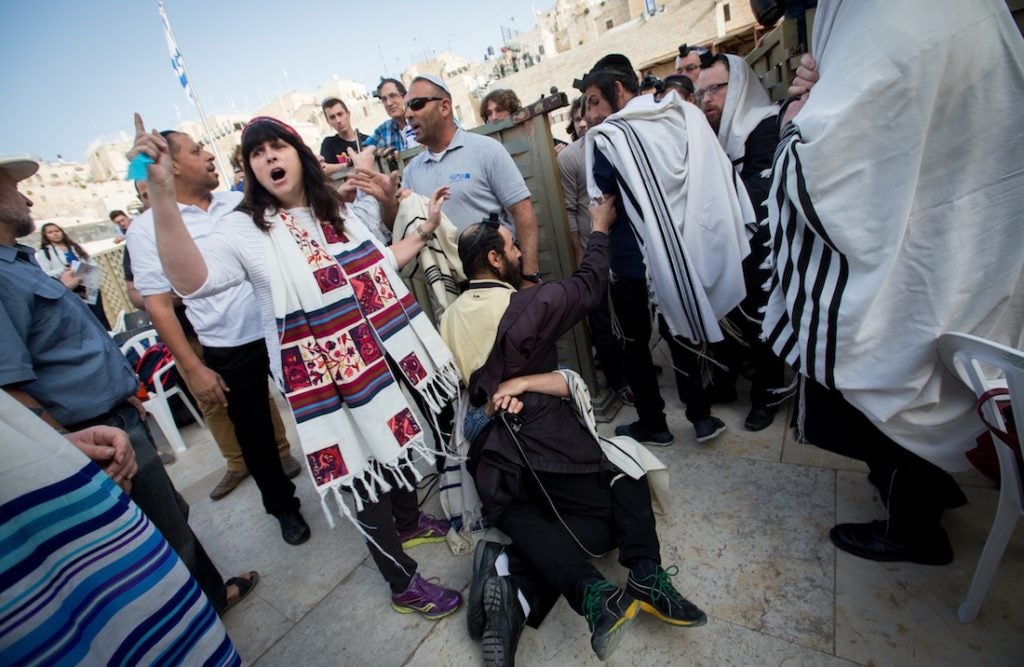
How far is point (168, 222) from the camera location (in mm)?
1408

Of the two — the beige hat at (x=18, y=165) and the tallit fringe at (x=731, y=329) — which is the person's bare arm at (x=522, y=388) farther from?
the beige hat at (x=18, y=165)

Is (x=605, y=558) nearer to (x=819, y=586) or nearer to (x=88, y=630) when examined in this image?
(x=819, y=586)

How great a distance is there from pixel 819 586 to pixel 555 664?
994 millimetres

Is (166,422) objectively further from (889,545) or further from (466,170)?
(889,545)

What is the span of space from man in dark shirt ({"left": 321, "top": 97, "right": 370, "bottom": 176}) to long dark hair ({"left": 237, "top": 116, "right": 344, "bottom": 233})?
273 centimetres

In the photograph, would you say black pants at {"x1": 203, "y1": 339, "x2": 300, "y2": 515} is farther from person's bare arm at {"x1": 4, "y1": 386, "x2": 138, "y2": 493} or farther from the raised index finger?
the raised index finger

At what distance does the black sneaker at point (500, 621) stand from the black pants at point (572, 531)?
62mm

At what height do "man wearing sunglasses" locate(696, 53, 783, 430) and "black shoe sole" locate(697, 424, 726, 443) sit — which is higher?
"man wearing sunglasses" locate(696, 53, 783, 430)

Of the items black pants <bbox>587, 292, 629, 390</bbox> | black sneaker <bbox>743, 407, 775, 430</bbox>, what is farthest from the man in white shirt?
black sneaker <bbox>743, 407, 775, 430</bbox>

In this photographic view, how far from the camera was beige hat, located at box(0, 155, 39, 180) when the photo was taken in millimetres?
1479

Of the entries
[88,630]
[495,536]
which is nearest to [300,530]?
[495,536]

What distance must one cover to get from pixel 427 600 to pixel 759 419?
201cm

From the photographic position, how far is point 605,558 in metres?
1.95

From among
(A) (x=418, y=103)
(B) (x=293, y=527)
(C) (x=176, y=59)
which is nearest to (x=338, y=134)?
(A) (x=418, y=103)
